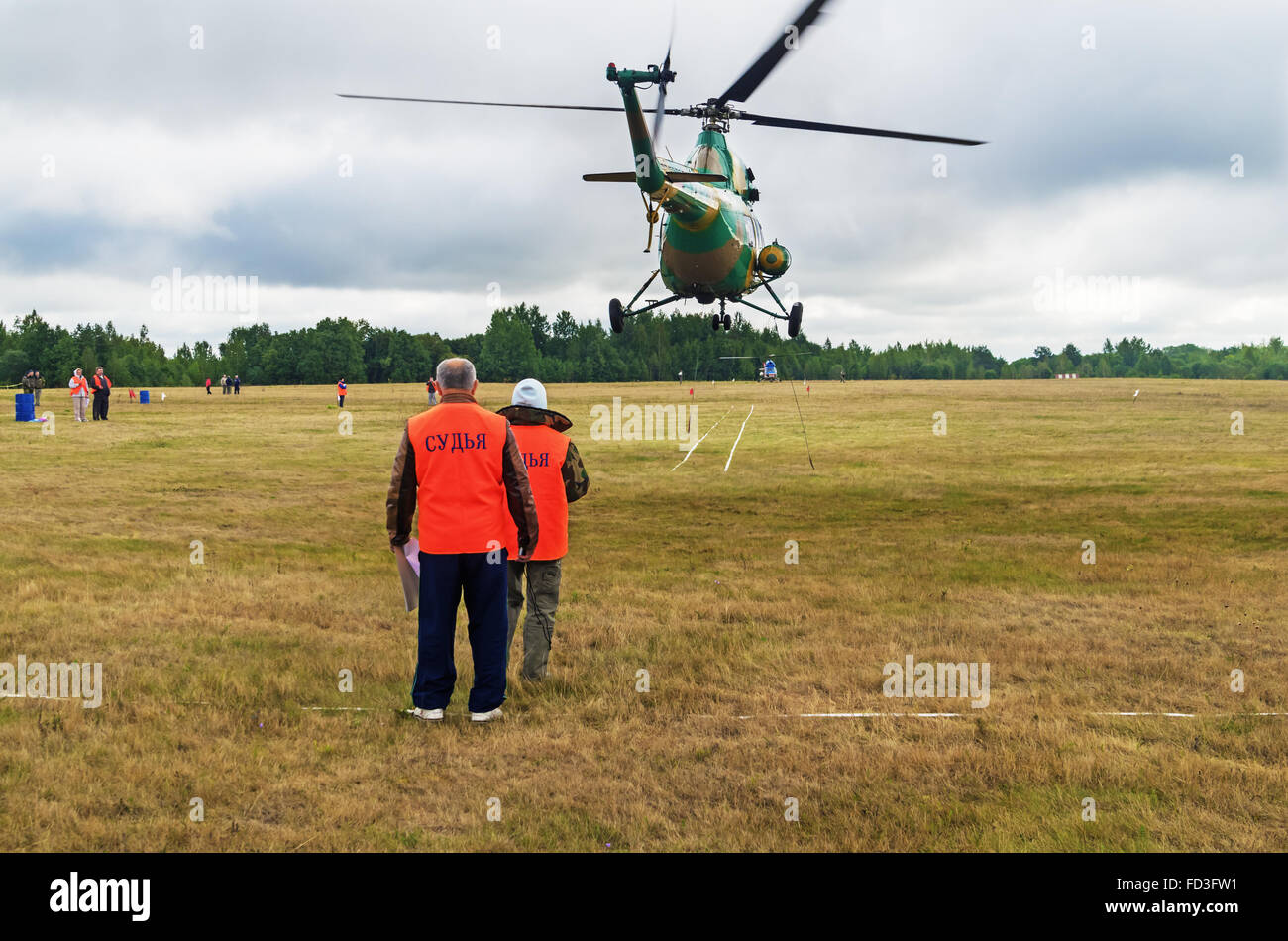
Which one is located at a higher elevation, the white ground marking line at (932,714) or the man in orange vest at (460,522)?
the man in orange vest at (460,522)

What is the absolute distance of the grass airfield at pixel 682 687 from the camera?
5.03 m

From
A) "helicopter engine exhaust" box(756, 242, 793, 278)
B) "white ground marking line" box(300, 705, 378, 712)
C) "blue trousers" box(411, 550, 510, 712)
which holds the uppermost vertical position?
"helicopter engine exhaust" box(756, 242, 793, 278)

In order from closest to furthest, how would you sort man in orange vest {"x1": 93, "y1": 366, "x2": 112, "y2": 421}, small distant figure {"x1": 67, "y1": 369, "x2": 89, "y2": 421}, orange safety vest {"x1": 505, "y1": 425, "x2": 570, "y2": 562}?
1. orange safety vest {"x1": 505, "y1": 425, "x2": 570, "y2": 562}
2. small distant figure {"x1": 67, "y1": 369, "x2": 89, "y2": 421}
3. man in orange vest {"x1": 93, "y1": 366, "x2": 112, "y2": 421}

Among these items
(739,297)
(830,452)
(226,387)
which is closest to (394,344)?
(226,387)

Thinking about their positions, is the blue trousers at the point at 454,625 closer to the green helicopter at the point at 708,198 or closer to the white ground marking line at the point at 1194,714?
the white ground marking line at the point at 1194,714

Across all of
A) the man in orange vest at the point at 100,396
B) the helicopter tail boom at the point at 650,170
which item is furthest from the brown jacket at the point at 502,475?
the man in orange vest at the point at 100,396

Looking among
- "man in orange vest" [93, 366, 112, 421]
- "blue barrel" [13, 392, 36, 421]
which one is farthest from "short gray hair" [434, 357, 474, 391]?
"man in orange vest" [93, 366, 112, 421]

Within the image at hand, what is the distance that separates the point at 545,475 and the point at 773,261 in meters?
13.6

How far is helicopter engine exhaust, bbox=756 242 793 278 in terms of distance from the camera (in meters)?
19.6

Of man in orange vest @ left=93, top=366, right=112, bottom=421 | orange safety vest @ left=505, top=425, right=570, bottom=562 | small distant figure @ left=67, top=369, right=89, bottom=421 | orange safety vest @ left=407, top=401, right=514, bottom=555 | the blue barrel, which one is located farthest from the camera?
man in orange vest @ left=93, top=366, right=112, bottom=421

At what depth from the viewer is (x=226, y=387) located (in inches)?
3155

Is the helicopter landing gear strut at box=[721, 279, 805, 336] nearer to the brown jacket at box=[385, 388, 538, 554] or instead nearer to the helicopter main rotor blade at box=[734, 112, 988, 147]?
the helicopter main rotor blade at box=[734, 112, 988, 147]

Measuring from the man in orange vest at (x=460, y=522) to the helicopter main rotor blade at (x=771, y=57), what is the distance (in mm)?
8652

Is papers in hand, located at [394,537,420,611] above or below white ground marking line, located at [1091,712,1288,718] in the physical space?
above
